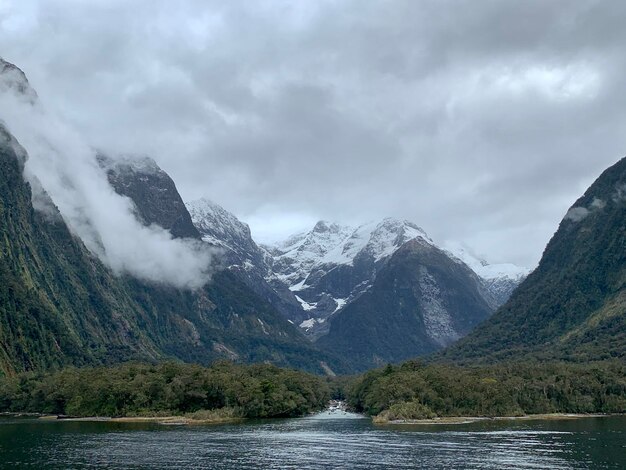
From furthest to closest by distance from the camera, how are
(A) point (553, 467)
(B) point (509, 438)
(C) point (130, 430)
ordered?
1. (C) point (130, 430)
2. (B) point (509, 438)
3. (A) point (553, 467)

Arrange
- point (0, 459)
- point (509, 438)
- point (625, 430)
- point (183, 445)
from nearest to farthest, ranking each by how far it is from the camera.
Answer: point (0, 459), point (183, 445), point (509, 438), point (625, 430)

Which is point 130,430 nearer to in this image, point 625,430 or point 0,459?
point 0,459

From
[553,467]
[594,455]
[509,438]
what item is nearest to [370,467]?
[553,467]

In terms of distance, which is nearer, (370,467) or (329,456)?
(370,467)

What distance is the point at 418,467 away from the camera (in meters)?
125

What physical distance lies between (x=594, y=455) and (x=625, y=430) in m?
53.2

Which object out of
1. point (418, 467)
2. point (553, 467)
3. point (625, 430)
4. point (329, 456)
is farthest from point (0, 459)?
point (625, 430)

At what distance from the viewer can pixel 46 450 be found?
488 feet

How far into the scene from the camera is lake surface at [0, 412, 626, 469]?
130m

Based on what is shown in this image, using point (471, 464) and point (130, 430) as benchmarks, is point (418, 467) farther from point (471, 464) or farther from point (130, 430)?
point (130, 430)

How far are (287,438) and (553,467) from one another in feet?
225

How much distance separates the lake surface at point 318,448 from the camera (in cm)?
13000

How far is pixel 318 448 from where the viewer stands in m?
155

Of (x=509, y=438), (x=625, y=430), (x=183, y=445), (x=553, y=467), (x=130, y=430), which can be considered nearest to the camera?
(x=553, y=467)
